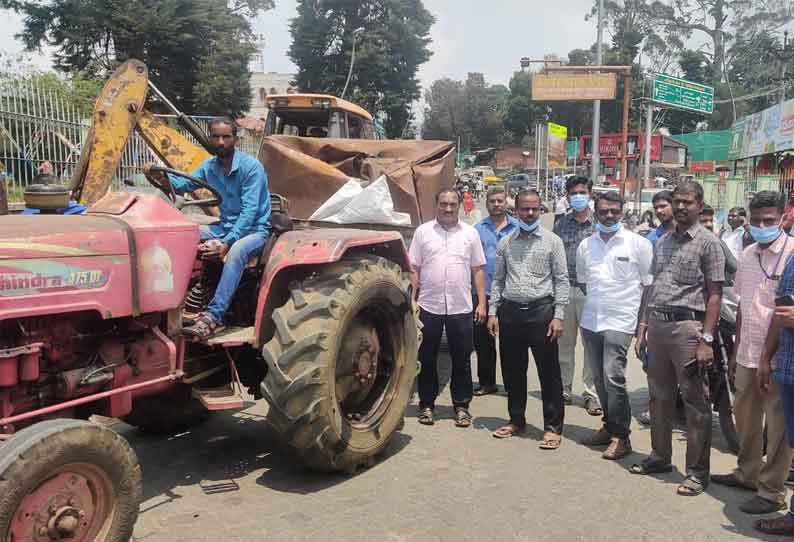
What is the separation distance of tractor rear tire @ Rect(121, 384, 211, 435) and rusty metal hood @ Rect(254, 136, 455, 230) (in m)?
2.30

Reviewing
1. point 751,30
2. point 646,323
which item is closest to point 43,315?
point 646,323

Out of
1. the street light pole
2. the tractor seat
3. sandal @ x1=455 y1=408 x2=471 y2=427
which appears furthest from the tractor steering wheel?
the street light pole

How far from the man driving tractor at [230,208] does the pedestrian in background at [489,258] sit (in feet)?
8.58

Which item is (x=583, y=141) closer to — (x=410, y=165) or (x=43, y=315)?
(x=410, y=165)

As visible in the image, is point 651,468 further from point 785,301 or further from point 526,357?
point 785,301

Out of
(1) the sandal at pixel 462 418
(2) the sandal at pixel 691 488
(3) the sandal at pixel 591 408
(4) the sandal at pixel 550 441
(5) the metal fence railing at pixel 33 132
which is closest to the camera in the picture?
(2) the sandal at pixel 691 488

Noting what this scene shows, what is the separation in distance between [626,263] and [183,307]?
2998 mm

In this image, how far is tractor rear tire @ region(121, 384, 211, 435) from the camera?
4.87 m

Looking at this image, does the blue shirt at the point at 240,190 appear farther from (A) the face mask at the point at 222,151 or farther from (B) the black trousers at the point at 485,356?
(B) the black trousers at the point at 485,356

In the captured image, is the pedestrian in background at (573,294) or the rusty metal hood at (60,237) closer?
the rusty metal hood at (60,237)

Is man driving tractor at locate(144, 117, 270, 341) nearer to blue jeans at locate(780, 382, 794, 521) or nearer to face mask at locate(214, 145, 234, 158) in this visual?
face mask at locate(214, 145, 234, 158)

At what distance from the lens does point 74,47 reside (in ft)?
87.8

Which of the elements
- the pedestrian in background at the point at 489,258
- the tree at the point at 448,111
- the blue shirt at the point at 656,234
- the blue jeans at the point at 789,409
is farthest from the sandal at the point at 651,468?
the tree at the point at 448,111

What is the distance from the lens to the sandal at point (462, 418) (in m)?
5.50
